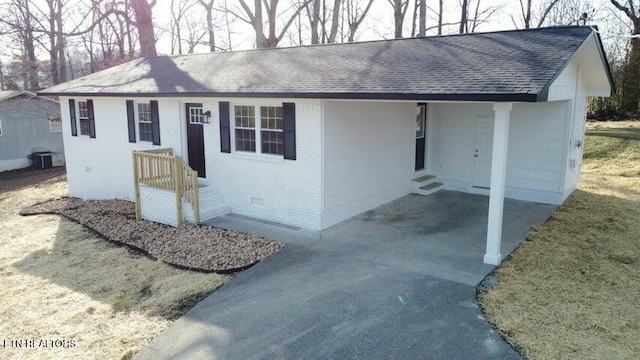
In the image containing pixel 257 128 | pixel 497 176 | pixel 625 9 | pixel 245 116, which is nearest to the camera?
pixel 497 176

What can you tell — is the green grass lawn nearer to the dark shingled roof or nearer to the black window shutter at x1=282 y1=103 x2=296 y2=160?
the dark shingled roof

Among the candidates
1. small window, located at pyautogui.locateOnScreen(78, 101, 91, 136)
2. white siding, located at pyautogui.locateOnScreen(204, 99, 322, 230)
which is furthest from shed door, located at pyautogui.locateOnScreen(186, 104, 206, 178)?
small window, located at pyautogui.locateOnScreen(78, 101, 91, 136)

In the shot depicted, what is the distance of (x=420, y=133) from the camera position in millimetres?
12242

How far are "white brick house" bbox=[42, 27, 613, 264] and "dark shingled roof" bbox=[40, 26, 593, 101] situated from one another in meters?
0.04

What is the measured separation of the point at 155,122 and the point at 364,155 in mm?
5192

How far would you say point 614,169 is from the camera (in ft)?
48.6

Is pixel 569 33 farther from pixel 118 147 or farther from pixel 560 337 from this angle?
pixel 118 147

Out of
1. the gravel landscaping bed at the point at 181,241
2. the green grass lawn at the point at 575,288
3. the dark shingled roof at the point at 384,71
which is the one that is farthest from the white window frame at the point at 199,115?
the green grass lawn at the point at 575,288

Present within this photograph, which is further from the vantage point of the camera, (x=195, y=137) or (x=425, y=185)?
(x=425, y=185)

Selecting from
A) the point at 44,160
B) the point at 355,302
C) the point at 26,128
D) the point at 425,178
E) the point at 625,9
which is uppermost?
the point at 625,9

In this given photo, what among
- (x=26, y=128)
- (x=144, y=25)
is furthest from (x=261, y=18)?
(x=26, y=128)

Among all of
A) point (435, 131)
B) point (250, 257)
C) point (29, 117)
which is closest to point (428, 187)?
point (435, 131)

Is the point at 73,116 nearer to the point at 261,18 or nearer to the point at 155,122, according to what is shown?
the point at 155,122

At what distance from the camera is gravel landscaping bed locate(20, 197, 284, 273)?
7.48 metres
